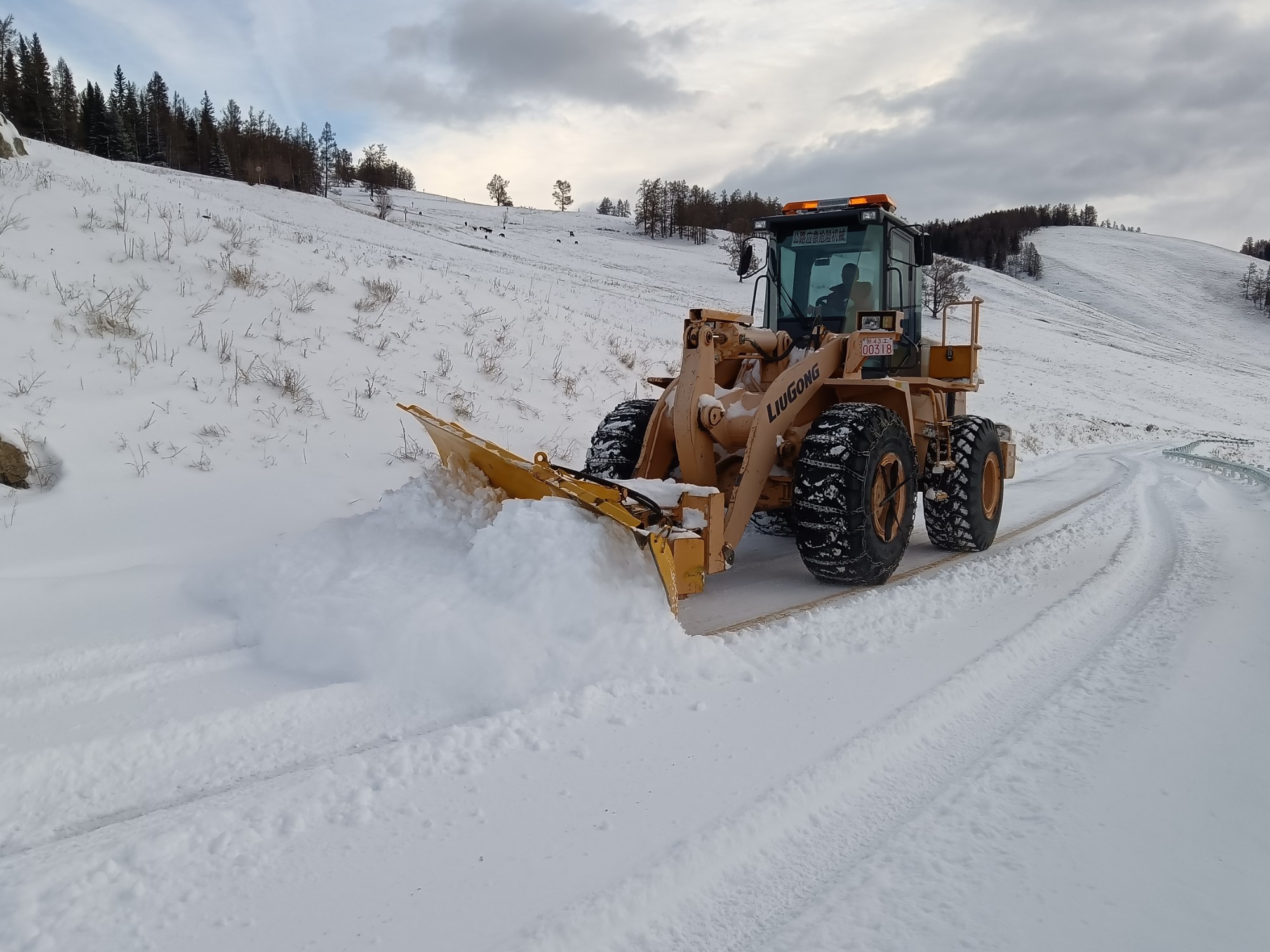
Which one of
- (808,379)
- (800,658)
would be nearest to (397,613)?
(800,658)

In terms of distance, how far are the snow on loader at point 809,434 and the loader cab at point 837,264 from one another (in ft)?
0.04

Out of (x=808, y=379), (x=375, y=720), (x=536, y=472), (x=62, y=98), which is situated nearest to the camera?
(x=375, y=720)

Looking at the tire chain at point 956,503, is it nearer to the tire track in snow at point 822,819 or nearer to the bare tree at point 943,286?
the tire track in snow at point 822,819

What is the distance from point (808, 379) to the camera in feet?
17.2

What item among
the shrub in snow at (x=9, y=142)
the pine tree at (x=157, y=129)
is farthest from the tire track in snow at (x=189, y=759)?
the pine tree at (x=157, y=129)

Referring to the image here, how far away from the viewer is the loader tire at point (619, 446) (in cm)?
564

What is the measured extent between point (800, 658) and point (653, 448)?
2.09 m

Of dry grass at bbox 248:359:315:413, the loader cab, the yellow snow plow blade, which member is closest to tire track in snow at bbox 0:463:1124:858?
the yellow snow plow blade

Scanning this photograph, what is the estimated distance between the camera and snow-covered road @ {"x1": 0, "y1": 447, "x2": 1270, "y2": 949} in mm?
2125

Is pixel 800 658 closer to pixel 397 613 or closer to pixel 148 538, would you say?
pixel 397 613

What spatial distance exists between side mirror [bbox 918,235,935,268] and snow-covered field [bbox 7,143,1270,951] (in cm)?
257

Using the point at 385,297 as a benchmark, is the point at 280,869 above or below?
below

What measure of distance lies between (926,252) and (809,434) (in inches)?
110

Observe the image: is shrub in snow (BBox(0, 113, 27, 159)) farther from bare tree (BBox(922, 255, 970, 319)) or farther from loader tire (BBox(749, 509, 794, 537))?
bare tree (BBox(922, 255, 970, 319))
